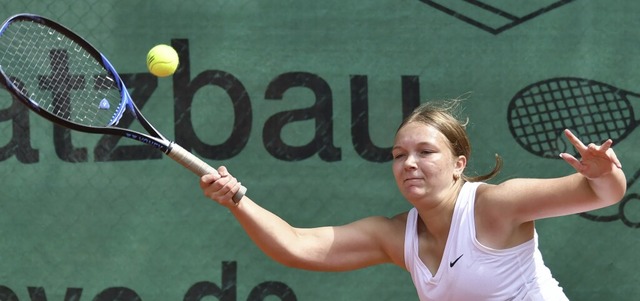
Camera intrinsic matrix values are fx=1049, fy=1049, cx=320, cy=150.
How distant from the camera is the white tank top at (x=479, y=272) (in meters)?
3.04

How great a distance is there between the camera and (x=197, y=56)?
4422mm

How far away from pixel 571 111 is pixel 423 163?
4.83ft

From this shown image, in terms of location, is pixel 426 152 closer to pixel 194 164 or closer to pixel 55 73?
pixel 194 164

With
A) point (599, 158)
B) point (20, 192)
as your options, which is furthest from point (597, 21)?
point (20, 192)

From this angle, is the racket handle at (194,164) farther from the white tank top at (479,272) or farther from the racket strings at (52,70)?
the racket strings at (52,70)

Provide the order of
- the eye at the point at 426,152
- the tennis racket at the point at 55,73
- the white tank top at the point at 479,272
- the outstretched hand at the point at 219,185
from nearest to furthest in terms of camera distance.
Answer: the outstretched hand at the point at 219,185 < the white tank top at the point at 479,272 < the eye at the point at 426,152 < the tennis racket at the point at 55,73

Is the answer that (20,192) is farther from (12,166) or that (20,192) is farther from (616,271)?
(616,271)

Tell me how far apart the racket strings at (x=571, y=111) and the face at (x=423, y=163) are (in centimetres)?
124

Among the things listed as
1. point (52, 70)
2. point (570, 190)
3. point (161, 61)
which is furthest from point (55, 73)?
point (570, 190)

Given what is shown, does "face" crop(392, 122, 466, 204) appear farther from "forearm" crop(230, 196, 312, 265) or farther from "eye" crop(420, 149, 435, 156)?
"forearm" crop(230, 196, 312, 265)

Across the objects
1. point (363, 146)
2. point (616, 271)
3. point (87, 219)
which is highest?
point (363, 146)

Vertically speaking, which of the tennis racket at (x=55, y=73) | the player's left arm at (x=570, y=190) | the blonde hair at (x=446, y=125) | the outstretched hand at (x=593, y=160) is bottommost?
the player's left arm at (x=570, y=190)

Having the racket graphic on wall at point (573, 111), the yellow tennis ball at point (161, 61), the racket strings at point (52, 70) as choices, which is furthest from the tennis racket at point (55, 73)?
the racket graphic on wall at point (573, 111)

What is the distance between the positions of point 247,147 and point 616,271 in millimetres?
1614
